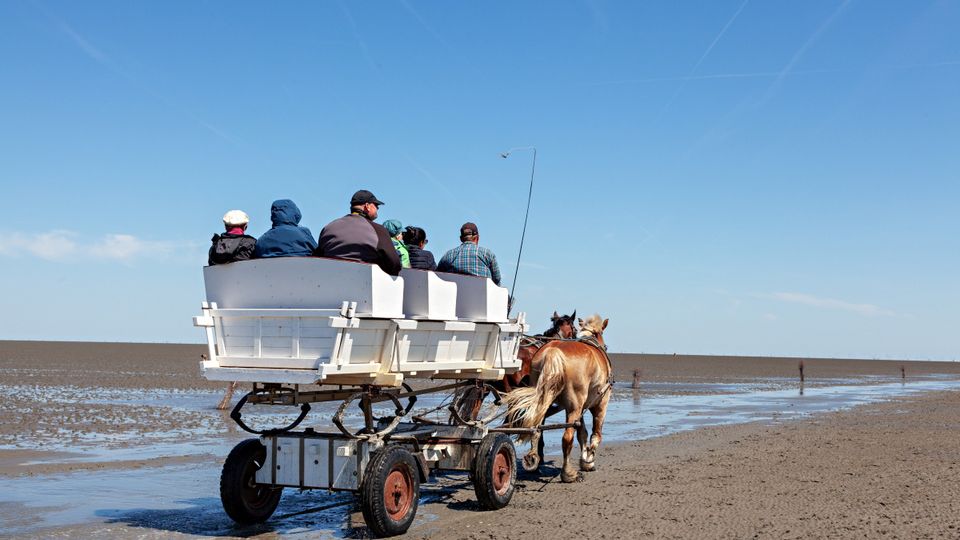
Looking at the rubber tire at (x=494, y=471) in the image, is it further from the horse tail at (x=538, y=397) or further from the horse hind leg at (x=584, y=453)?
the horse hind leg at (x=584, y=453)

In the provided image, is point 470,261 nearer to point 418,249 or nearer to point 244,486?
point 418,249

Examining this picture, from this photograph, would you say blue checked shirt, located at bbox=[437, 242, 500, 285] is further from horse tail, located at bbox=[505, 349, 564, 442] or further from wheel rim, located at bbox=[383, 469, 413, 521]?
wheel rim, located at bbox=[383, 469, 413, 521]

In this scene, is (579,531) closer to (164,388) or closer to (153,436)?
(153,436)

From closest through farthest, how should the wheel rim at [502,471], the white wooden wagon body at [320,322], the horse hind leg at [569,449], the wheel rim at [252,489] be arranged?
1. the white wooden wagon body at [320,322]
2. the wheel rim at [252,489]
3. the wheel rim at [502,471]
4. the horse hind leg at [569,449]

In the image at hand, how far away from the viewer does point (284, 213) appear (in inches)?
348

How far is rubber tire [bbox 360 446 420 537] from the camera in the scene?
8.23m

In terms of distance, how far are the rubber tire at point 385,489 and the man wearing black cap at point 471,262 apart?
8.69 ft

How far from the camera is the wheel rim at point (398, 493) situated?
853 centimetres

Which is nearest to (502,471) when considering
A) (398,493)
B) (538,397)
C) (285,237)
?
(538,397)

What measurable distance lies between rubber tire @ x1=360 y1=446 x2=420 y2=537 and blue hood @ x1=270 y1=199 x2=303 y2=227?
8.06 ft

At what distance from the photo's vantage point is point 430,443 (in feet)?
32.4

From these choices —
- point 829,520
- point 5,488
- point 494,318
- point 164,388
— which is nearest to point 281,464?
point 494,318

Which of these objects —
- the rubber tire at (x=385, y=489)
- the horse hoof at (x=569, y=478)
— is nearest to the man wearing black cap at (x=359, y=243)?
the rubber tire at (x=385, y=489)

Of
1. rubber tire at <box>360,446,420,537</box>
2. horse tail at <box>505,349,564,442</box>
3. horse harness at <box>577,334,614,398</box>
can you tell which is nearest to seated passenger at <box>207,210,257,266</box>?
rubber tire at <box>360,446,420,537</box>
